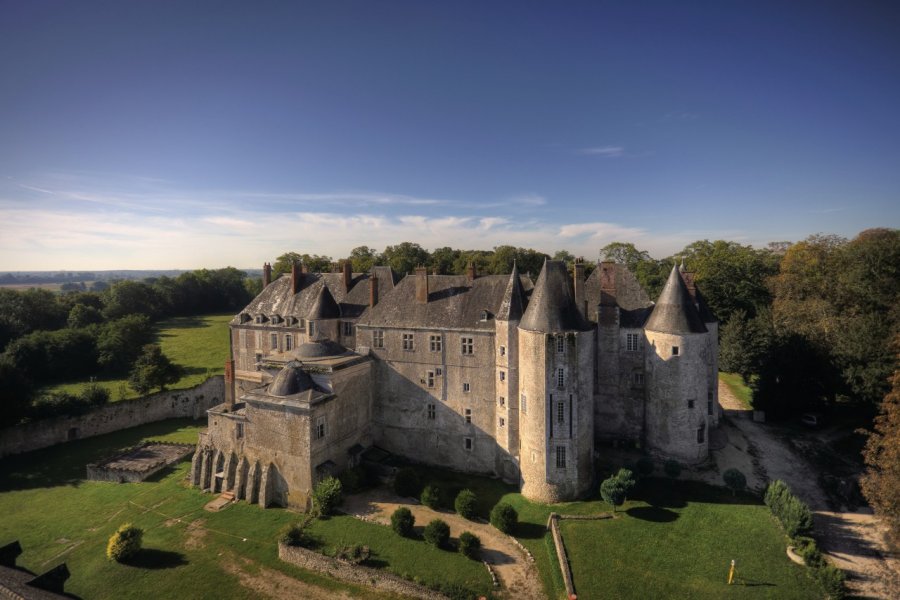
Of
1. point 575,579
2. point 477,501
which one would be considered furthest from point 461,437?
point 575,579

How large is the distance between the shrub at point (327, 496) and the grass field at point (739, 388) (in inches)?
1532

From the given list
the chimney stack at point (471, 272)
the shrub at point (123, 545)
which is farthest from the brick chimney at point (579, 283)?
the shrub at point (123, 545)

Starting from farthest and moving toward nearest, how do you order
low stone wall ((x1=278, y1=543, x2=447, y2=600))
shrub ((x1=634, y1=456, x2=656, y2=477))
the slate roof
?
the slate roof
shrub ((x1=634, y1=456, x2=656, y2=477))
low stone wall ((x1=278, y1=543, x2=447, y2=600))

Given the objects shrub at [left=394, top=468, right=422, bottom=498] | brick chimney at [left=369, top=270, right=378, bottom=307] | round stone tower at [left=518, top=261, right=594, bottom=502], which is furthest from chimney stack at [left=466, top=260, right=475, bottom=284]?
shrub at [left=394, top=468, right=422, bottom=498]

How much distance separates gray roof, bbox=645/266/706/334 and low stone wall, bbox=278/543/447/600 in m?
21.9

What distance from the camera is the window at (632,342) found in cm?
3244

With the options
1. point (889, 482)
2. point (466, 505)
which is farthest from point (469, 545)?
point (889, 482)

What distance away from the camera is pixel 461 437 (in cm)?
3234

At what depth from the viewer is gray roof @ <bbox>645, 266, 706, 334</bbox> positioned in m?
29.8

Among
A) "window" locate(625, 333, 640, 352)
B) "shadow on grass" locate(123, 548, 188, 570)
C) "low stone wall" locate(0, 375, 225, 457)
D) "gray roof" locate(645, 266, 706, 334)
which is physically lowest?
"shadow on grass" locate(123, 548, 188, 570)

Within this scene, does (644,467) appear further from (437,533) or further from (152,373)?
(152,373)

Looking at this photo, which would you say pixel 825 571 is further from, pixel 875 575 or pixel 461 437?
pixel 461 437

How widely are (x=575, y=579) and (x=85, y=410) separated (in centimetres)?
4628

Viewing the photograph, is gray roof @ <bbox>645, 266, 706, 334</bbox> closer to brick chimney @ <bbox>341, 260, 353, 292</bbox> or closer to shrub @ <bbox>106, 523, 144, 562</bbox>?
brick chimney @ <bbox>341, 260, 353, 292</bbox>
